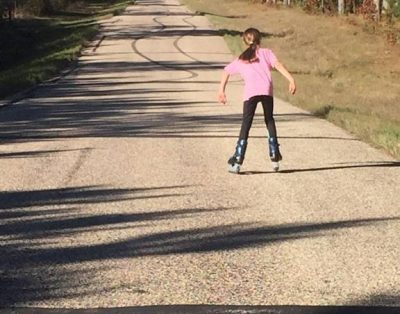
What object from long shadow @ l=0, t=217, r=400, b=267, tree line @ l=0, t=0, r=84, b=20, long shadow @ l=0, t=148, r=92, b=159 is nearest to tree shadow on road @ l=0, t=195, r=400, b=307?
long shadow @ l=0, t=217, r=400, b=267

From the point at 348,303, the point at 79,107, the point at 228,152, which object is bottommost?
the point at 79,107

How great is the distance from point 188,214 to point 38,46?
35610 mm

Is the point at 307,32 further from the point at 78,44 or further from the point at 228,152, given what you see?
the point at 228,152

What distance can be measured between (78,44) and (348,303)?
115 feet

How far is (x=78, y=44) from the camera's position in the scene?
129ft

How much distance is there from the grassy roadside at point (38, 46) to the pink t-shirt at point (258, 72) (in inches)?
484

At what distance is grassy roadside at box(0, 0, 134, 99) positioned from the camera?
1026 inches

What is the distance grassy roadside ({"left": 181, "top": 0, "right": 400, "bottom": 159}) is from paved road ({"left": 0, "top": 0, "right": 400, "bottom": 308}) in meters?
0.92

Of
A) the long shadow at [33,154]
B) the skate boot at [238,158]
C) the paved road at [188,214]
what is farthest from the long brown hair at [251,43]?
the long shadow at [33,154]

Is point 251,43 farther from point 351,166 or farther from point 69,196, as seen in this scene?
point 69,196

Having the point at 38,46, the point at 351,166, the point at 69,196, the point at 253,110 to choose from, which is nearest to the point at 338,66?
the point at 38,46

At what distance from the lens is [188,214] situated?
7.93 metres

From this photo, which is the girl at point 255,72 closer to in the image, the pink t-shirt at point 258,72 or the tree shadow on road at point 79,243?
the pink t-shirt at point 258,72

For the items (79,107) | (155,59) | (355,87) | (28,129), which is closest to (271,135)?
(28,129)
